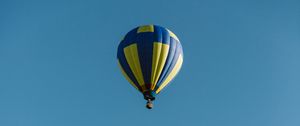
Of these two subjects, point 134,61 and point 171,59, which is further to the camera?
point 171,59

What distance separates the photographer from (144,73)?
80.6 feet

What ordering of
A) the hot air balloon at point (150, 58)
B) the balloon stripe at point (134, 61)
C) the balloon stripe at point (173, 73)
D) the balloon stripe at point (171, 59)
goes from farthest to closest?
the balloon stripe at point (171, 59) → the balloon stripe at point (173, 73) → the balloon stripe at point (134, 61) → the hot air balloon at point (150, 58)

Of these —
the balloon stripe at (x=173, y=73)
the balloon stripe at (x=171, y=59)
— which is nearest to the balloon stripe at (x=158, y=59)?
the balloon stripe at (x=171, y=59)

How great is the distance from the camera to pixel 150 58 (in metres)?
25.1

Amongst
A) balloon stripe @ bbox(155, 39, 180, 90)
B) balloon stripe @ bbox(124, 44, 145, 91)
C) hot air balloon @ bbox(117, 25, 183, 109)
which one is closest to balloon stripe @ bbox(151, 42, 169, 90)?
hot air balloon @ bbox(117, 25, 183, 109)

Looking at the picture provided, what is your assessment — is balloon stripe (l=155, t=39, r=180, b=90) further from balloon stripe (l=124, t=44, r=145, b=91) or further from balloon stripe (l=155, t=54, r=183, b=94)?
balloon stripe (l=124, t=44, r=145, b=91)

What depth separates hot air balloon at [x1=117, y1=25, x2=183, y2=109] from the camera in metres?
24.5

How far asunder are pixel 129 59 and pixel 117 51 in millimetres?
1956

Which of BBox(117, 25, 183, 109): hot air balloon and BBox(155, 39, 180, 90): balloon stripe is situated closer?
BBox(117, 25, 183, 109): hot air balloon

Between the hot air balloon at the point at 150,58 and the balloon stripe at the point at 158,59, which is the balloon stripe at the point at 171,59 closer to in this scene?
the hot air balloon at the point at 150,58

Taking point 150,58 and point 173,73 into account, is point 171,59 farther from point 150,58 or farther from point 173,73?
point 150,58

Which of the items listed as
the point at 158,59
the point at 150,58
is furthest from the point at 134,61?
the point at 158,59

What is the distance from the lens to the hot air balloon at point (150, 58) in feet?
80.3

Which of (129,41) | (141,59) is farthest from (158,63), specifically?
(129,41)
